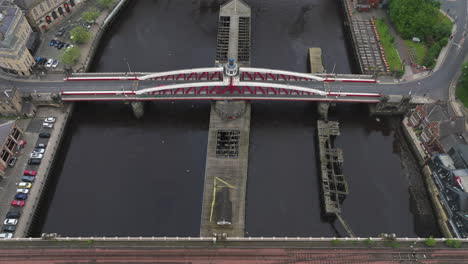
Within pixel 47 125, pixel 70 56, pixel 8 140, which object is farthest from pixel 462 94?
pixel 8 140

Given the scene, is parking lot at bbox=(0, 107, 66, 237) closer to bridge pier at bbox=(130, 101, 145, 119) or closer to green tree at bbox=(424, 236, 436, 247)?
bridge pier at bbox=(130, 101, 145, 119)

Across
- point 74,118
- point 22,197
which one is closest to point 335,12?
point 74,118

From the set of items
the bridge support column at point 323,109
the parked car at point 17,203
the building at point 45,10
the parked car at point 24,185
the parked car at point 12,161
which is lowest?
the parked car at point 17,203

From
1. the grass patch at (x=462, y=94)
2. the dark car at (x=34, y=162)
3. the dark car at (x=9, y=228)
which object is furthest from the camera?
the grass patch at (x=462, y=94)

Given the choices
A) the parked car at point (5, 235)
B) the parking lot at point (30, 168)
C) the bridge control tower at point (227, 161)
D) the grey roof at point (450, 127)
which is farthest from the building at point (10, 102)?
the grey roof at point (450, 127)

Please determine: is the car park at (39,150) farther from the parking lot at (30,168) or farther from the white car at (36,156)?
the white car at (36,156)

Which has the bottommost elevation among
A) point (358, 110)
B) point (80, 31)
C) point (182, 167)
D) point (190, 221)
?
point (190, 221)

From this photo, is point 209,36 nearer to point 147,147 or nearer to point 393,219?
point 147,147
